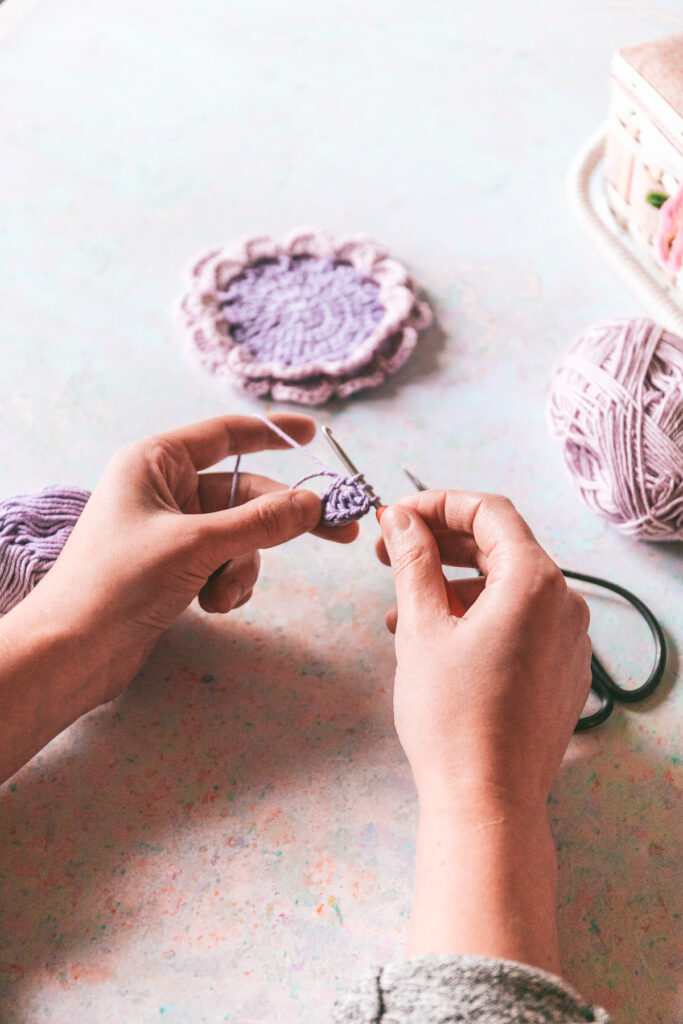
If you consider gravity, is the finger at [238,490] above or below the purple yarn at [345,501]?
below

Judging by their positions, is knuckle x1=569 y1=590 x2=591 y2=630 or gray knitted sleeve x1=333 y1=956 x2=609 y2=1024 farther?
knuckle x1=569 y1=590 x2=591 y2=630

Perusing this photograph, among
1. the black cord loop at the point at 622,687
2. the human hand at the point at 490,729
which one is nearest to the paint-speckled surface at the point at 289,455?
the black cord loop at the point at 622,687

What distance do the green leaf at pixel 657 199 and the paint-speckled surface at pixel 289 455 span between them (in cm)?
14

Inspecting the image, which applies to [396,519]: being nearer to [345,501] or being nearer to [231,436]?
[345,501]

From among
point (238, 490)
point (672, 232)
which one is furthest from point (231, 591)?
point (672, 232)

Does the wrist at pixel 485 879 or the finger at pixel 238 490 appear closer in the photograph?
the wrist at pixel 485 879

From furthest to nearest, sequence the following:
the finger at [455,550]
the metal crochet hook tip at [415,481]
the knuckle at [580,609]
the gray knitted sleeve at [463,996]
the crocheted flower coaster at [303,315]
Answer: the crocheted flower coaster at [303,315] < the metal crochet hook tip at [415,481] < the finger at [455,550] < the knuckle at [580,609] < the gray knitted sleeve at [463,996]

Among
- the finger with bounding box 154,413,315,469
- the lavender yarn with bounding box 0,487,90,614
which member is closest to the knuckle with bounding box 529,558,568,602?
the finger with bounding box 154,413,315,469

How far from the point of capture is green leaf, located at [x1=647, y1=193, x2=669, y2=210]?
3.61 feet

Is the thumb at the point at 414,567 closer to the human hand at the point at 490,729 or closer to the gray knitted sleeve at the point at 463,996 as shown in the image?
the human hand at the point at 490,729

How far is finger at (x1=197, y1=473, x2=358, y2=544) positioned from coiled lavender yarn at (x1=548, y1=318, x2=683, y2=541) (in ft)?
0.98

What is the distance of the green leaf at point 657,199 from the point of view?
1101 mm

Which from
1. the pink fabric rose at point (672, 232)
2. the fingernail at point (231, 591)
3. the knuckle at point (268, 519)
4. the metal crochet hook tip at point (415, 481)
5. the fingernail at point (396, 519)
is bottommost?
the metal crochet hook tip at point (415, 481)

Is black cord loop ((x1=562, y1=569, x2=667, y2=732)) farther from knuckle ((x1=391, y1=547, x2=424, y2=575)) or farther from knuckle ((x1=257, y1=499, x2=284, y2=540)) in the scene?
knuckle ((x1=257, y1=499, x2=284, y2=540))
